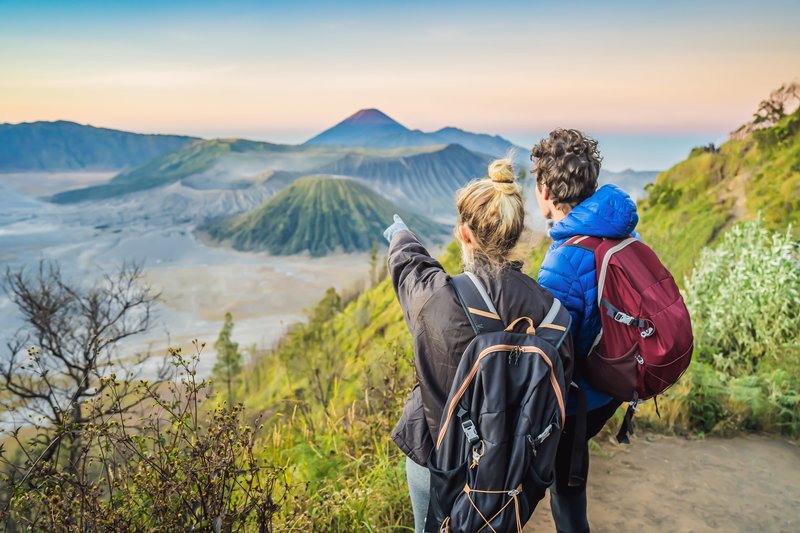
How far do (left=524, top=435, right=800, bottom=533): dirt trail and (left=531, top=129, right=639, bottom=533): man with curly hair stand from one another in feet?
3.69

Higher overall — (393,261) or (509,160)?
(509,160)

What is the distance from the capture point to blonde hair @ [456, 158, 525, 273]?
1707 millimetres

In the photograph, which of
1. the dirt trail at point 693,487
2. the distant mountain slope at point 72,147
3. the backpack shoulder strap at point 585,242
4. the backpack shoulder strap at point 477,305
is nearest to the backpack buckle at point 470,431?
the backpack shoulder strap at point 477,305

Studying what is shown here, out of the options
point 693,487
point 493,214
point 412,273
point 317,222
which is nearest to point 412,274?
point 412,273

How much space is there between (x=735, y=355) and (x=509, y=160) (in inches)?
170

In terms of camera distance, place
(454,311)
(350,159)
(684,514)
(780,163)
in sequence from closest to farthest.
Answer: (454,311)
(684,514)
(780,163)
(350,159)

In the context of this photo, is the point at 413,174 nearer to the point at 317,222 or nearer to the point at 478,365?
the point at 317,222

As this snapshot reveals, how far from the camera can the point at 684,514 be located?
3088 millimetres

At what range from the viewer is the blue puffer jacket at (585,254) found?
6.29 feet

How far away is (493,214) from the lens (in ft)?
5.60

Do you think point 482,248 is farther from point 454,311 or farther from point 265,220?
point 265,220

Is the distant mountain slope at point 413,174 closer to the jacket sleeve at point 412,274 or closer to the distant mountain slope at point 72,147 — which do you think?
the distant mountain slope at point 72,147

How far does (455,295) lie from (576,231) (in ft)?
1.80

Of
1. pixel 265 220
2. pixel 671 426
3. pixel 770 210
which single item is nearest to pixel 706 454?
pixel 671 426
